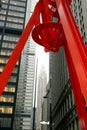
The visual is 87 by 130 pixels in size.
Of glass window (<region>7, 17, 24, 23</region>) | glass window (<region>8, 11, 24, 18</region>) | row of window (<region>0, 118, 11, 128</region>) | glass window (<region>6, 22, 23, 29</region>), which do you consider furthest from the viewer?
glass window (<region>8, 11, 24, 18</region>)

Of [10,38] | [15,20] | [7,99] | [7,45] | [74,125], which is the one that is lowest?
[7,99]

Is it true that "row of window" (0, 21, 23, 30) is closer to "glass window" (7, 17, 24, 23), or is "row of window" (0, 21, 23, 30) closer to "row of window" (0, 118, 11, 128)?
"glass window" (7, 17, 24, 23)

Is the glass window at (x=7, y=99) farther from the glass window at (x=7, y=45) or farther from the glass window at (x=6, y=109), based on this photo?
the glass window at (x=7, y=45)

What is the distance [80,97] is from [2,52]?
3587 inches

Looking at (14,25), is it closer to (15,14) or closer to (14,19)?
(14,19)

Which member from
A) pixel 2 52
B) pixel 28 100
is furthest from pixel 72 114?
pixel 28 100

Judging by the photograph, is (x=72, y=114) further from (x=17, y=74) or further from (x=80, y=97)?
(x=17, y=74)

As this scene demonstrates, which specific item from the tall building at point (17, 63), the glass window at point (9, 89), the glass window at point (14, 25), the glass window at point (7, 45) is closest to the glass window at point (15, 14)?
the tall building at point (17, 63)

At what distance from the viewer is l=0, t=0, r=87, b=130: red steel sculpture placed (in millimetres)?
7070

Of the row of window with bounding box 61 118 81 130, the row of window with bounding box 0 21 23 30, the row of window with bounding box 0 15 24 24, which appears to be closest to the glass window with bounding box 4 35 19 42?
the row of window with bounding box 0 21 23 30

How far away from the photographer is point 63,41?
11.1 metres

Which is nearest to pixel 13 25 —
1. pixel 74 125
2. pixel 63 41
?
pixel 74 125

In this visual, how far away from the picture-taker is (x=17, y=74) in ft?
303

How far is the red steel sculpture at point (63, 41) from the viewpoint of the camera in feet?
23.2
